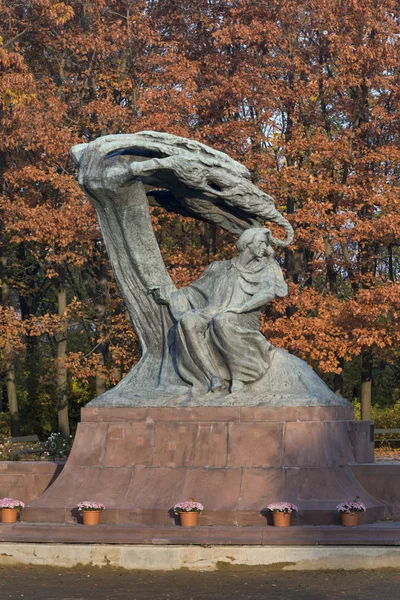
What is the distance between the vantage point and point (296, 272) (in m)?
25.2

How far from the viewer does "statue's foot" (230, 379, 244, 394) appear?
13703 mm

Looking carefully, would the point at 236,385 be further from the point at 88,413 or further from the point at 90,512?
the point at 90,512

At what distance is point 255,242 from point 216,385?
6.51 feet

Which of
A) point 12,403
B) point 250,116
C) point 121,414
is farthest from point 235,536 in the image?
point 250,116

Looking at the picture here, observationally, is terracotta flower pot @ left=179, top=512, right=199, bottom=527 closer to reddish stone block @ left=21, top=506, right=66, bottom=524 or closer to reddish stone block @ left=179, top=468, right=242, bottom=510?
reddish stone block @ left=179, top=468, right=242, bottom=510

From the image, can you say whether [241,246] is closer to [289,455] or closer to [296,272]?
[289,455]

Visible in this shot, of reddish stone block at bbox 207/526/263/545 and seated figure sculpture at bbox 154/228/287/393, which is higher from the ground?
seated figure sculpture at bbox 154/228/287/393

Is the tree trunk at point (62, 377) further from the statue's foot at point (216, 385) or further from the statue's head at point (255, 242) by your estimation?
the statue's foot at point (216, 385)

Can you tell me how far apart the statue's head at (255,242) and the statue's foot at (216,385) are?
175 centimetres

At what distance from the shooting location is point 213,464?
13133mm

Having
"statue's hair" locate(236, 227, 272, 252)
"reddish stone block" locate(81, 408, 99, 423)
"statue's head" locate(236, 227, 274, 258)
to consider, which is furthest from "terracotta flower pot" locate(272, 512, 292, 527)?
"statue's hair" locate(236, 227, 272, 252)

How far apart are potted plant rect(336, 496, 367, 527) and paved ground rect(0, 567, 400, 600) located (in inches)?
47.0

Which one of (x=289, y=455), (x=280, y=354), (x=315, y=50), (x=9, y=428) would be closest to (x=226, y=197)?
(x=280, y=354)

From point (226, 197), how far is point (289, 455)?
12.1ft
